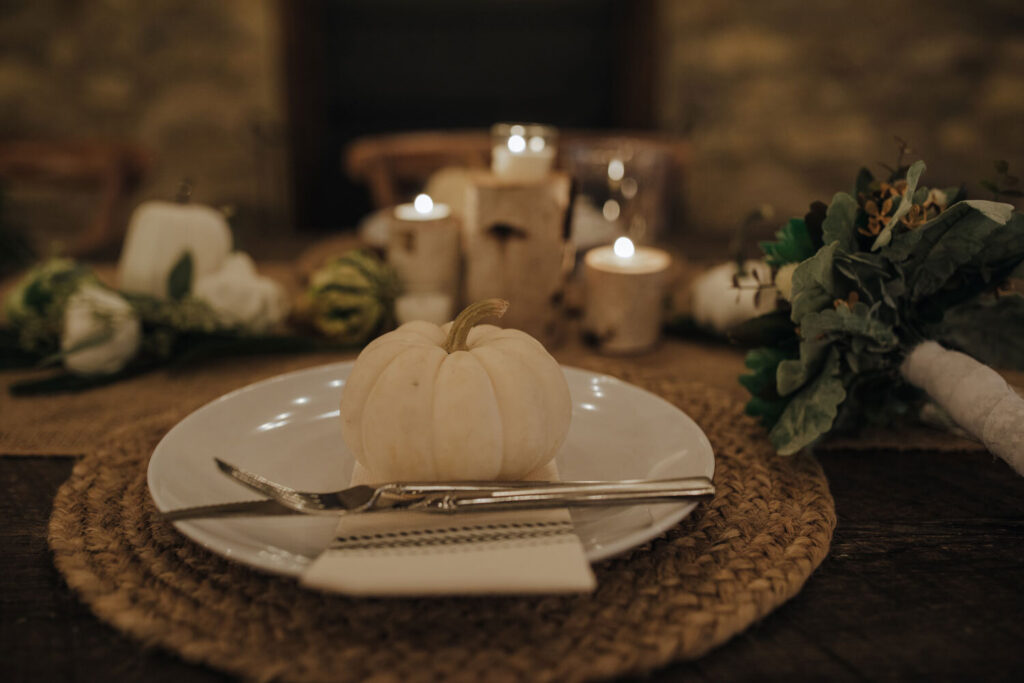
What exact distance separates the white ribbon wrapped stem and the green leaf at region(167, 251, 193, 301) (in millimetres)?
819

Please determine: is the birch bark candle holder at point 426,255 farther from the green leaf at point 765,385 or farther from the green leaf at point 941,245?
the green leaf at point 941,245

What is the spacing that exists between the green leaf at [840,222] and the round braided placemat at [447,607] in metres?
0.22

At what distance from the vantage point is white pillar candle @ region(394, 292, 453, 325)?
3.31ft

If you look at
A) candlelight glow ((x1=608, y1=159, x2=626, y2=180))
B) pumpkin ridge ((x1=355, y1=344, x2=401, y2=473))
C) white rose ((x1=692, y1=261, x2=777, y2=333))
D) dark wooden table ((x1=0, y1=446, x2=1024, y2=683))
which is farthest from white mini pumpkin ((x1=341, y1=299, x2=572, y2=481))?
candlelight glow ((x1=608, y1=159, x2=626, y2=180))

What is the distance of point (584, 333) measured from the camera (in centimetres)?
106

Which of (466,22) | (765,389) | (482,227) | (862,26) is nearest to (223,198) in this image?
(466,22)

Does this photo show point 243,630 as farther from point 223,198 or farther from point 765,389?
point 223,198

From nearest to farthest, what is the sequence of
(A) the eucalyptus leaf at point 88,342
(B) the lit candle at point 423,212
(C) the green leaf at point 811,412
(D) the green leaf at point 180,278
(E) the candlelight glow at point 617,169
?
(C) the green leaf at point 811,412
(A) the eucalyptus leaf at point 88,342
(D) the green leaf at point 180,278
(B) the lit candle at point 423,212
(E) the candlelight glow at point 617,169

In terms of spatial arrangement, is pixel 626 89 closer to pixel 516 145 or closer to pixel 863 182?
pixel 516 145

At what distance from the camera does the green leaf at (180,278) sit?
0.97 meters

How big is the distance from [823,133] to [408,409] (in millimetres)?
2747

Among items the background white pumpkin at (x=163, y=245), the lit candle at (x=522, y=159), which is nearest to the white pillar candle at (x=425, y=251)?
the lit candle at (x=522, y=159)

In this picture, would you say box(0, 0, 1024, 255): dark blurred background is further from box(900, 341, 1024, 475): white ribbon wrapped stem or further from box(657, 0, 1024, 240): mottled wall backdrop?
box(900, 341, 1024, 475): white ribbon wrapped stem

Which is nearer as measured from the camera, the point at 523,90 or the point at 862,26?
the point at 862,26
